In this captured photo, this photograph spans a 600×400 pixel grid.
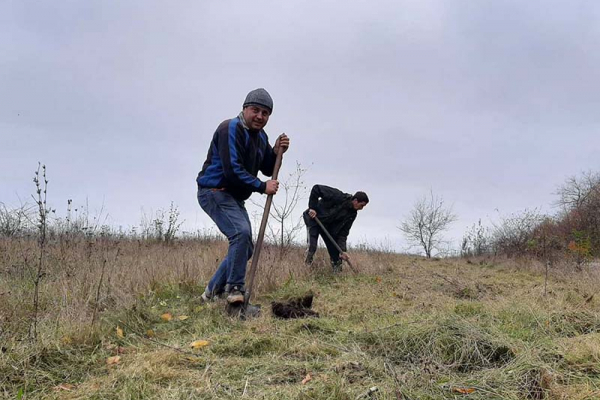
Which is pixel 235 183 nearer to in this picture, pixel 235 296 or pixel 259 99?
pixel 259 99

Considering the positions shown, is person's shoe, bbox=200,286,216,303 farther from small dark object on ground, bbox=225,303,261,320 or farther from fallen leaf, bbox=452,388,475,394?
fallen leaf, bbox=452,388,475,394

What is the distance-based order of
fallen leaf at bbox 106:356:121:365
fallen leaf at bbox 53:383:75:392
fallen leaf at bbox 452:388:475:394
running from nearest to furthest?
1. fallen leaf at bbox 452:388:475:394
2. fallen leaf at bbox 53:383:75:392
3. fallen leaf at bbox 106:356:121:365

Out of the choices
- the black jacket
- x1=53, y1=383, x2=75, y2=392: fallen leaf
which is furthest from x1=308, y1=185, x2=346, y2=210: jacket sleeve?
x1=53, y1=383, x2=75, y2=392: fallen leaf

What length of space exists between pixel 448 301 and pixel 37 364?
13.0 ft

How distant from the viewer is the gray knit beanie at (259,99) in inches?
163

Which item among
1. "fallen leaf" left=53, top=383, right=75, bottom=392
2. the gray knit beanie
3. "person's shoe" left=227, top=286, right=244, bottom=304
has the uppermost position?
the gray knit beanie

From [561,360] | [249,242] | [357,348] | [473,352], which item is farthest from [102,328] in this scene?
[561,360]

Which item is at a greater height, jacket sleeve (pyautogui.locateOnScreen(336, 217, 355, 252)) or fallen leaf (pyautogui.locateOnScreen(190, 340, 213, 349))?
jacket sleeve (pyautogui.locateOnScreen(336, 217, 355, 252))

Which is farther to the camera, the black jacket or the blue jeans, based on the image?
the black jacket

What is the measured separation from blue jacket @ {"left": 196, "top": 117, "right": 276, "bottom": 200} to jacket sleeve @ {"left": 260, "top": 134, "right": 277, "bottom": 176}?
0.13m

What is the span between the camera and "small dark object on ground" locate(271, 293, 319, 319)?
3.85 m

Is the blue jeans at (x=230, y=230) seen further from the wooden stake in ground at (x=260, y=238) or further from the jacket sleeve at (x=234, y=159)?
the jacket sleeve at (x=234, y=159)

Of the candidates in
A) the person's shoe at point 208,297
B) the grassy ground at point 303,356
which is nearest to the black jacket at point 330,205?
the person's shoe at point 208,297

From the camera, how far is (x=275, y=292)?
525cm
